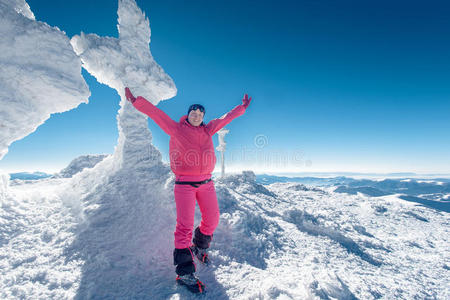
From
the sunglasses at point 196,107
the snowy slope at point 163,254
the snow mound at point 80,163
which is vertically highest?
the sunglasses at point 196,107

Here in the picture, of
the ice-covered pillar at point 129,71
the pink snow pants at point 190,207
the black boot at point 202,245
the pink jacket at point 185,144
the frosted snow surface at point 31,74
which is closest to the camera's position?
the pink snow pants at point 190,207

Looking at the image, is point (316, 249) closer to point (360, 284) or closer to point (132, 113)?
point (360, 284)

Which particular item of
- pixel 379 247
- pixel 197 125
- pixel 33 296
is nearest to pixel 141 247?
pixel 33 296

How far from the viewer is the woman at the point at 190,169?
3.33 meters

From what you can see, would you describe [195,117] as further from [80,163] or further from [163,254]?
[80,163]

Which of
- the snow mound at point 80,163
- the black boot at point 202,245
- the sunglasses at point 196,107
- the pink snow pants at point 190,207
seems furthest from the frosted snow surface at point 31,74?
the snow mound at point 80,163

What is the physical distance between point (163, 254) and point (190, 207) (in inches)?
58.4

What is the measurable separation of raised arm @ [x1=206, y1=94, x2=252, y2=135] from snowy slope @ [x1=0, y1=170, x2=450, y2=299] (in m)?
2.77

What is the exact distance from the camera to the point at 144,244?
13.7ft

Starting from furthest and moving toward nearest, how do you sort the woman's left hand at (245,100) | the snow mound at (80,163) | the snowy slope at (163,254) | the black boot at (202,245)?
the snow mound at (80,163) → the woman's left hand at (245,100) → the black boot at (202,245) → the snowy slope at (163,254)

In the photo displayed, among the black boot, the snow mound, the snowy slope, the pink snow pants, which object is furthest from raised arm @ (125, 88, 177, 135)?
the snow mound

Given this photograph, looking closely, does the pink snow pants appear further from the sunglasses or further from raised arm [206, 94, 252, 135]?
the sunglasses

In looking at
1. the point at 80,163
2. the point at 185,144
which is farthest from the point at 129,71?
the point at 80,163

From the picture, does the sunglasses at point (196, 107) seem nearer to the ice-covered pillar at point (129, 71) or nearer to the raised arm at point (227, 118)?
the raised arm at point (227, 118)
